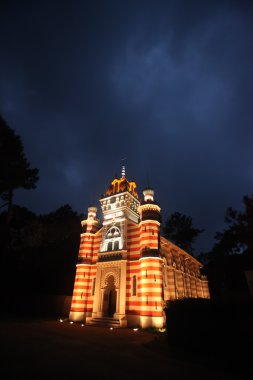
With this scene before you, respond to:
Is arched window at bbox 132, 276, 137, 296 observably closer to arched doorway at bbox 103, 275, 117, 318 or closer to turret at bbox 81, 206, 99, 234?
arched doorway at bbox 103, 275, 117, 318

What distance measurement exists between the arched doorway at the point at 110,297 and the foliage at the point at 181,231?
33.3 m

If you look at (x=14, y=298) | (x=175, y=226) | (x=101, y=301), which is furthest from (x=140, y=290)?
(x=175, y=226)

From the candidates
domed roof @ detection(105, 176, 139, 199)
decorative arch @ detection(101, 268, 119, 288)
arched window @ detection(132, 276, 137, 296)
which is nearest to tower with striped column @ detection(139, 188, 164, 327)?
arched window @ detection(132, 276, 137, 296)

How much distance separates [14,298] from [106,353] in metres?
21.7

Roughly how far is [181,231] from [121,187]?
3207 cm

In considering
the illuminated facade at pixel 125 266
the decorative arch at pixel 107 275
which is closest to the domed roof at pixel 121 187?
the illuminated facade at pixel 125 266

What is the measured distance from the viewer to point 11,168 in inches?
858

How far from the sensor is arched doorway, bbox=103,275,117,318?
68.1 ft

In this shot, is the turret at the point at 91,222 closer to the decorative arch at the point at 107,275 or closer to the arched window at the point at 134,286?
the decorative arch at the point at 107,275

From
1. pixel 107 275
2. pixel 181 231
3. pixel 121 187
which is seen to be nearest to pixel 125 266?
pixel 107 275

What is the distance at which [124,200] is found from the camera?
2378 cm

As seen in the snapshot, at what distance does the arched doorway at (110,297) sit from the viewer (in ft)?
68.1

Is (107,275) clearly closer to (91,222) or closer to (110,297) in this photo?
(110,297)

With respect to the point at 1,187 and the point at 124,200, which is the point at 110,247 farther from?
the point at 1,187
